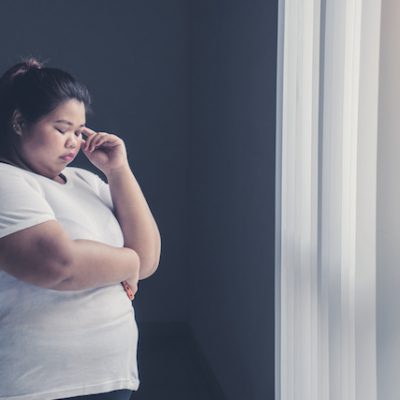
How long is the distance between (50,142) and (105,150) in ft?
0.85

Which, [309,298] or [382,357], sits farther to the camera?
[309,298]

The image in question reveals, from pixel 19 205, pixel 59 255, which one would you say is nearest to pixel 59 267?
pixel 59 255

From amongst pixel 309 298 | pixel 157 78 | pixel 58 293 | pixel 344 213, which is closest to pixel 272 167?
pixel 309 298

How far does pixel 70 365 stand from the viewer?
46.2 inches

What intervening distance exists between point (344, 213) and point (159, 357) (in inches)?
118

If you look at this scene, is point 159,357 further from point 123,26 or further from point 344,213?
point 344,213

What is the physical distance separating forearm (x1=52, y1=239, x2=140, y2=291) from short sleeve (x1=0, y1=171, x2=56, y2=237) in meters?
0.08

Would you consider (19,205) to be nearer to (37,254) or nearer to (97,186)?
(37,254)

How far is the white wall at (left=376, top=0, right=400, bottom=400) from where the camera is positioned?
125 centimetres

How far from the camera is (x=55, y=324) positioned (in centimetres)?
115

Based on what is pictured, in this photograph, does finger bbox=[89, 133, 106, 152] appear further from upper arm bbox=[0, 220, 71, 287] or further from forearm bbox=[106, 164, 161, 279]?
upper arm bbox=[0, 220, 71, 287]

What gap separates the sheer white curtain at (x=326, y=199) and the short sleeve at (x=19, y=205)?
63cm

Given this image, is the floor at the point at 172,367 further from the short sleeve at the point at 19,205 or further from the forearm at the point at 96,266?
the short sleeve at the point at 19,205

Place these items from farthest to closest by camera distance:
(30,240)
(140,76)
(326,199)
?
1. (140,76)
2. (326,199)
3. (30,240)
